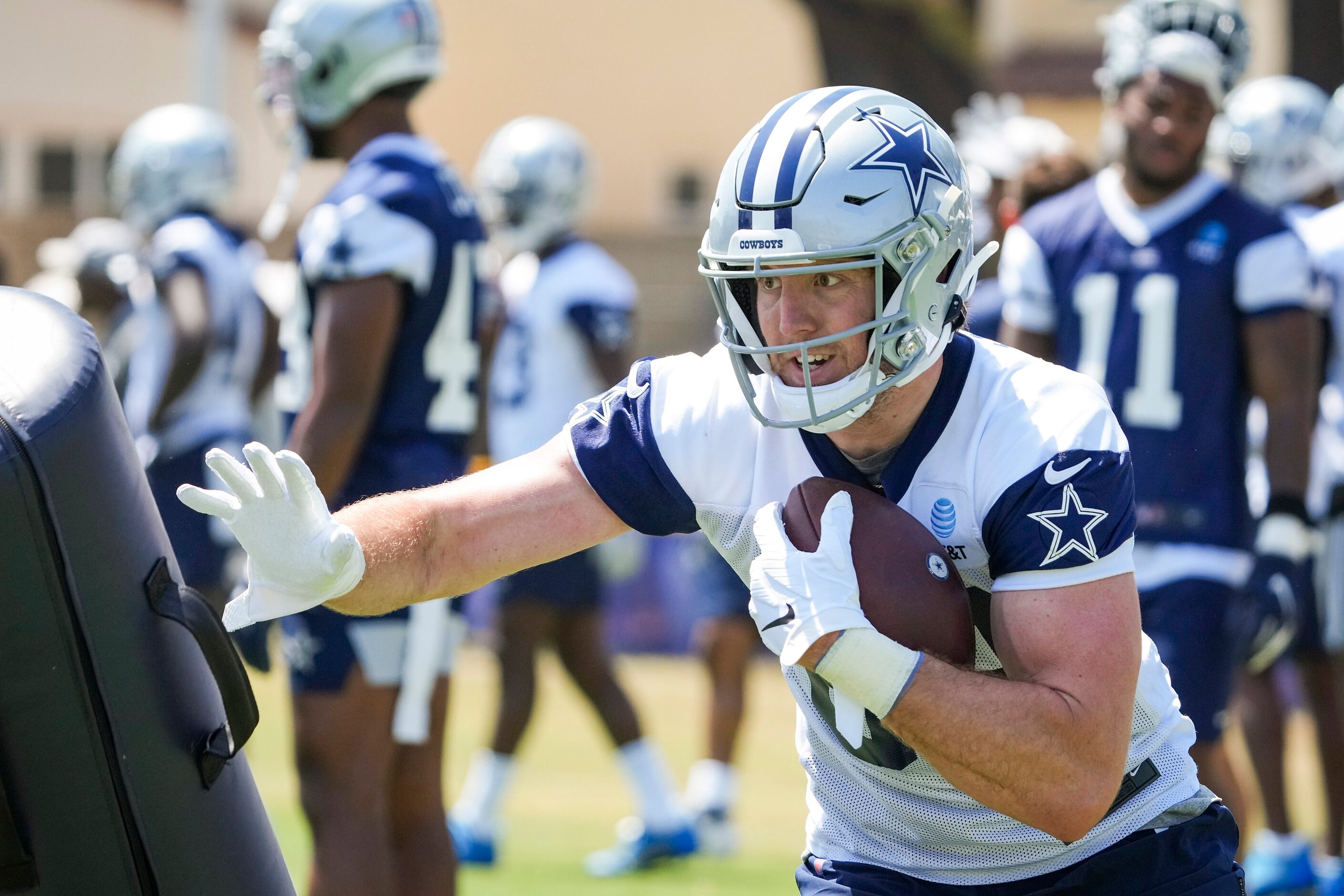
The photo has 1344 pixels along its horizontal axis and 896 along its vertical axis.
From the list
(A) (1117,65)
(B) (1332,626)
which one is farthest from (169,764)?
(B) (1332,626)

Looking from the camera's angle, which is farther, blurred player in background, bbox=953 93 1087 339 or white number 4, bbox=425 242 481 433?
blurred player in background, bbox=953 93 1087 339

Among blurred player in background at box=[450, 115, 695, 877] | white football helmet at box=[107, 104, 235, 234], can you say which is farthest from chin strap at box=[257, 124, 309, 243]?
white football helmet at box=[107, 104, 235, 234]

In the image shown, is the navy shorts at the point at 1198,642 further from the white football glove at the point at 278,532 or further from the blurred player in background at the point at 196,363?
the blurred player in background at the point at 196,363

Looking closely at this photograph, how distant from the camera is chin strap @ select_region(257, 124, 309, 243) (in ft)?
13.1

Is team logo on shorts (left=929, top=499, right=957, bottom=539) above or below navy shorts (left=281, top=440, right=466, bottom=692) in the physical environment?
above

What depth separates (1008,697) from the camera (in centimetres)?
215

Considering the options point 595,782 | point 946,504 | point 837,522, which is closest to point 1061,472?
point 946,504

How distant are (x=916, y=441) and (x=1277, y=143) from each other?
4.73 m

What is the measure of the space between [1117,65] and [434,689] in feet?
7.41

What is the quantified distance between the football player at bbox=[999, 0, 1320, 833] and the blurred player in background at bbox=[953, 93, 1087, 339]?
2.74 ft

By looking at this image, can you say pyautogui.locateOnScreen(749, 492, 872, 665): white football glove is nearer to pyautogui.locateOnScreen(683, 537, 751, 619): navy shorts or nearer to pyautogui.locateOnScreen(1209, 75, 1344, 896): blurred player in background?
pyautogui.locateOnScreen(1209, 75, 1344, 896): blurred player in background

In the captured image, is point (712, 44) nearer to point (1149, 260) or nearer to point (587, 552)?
point (587, 552)

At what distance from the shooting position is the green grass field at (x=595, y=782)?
5266mm

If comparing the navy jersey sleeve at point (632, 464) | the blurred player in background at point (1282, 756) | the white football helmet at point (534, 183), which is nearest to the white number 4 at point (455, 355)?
the navy jersey sleeve at point (632, 464)
